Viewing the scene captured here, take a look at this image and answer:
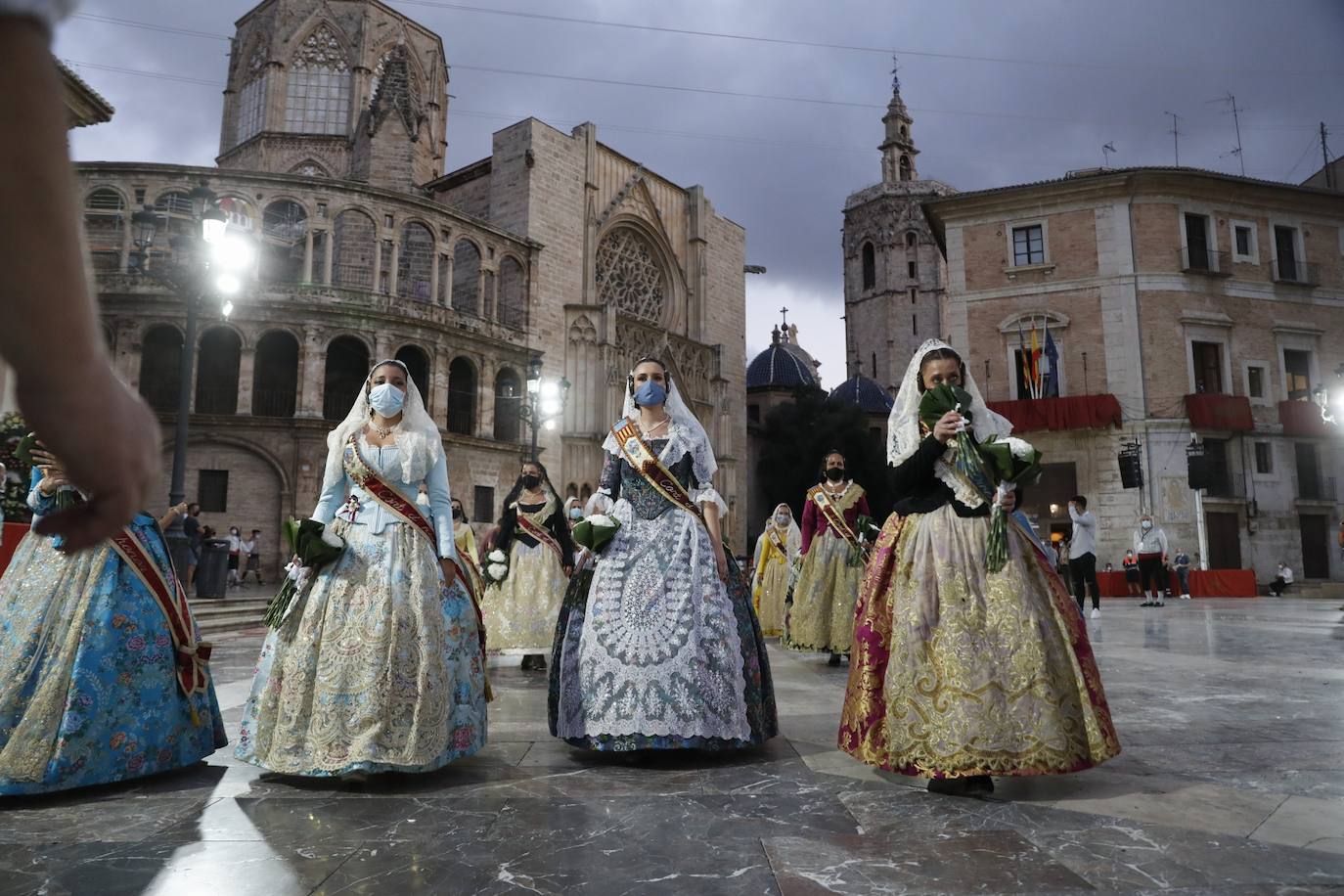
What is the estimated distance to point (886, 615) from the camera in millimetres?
4008

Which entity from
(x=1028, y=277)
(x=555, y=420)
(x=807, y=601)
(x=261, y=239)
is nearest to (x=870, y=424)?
(x=1028, y=277)

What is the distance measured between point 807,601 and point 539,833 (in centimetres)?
613

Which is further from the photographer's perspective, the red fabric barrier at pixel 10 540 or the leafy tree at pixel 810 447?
the leafy tree at pixel 810 447

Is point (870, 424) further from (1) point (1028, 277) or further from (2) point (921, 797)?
(2) point (921, 797)

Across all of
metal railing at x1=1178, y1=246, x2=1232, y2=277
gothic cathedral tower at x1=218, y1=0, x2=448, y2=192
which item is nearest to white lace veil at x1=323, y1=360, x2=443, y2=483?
metal railing at x1=1178, y1=246, x2=1232, y2=277

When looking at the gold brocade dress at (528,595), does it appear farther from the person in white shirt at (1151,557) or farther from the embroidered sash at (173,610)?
the person in white shirt at (1151,557)

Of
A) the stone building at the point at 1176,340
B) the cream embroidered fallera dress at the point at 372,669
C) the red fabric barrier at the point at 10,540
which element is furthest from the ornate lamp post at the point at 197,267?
the stone building at the point at 1176,340

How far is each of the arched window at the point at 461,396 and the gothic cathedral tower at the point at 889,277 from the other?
31.3 metres

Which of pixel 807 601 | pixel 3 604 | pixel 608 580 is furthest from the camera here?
pixel 807 601

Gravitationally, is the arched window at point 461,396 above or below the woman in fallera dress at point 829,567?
above

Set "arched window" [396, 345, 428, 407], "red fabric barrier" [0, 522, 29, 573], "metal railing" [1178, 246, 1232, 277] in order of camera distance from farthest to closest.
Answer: "arched window" [396, 345, 428, 407] → "metal railing" [1178, 246, 1232, 277] → "red fabric barrier" [0, 522, 29, 573]

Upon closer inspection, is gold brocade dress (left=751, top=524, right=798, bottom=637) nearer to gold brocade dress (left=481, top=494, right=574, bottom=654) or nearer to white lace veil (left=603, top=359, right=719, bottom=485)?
gold brocade dress (left=481, top=494, right=574, bottom=654)

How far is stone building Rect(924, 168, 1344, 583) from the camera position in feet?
87.8

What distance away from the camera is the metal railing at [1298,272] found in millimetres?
28656
